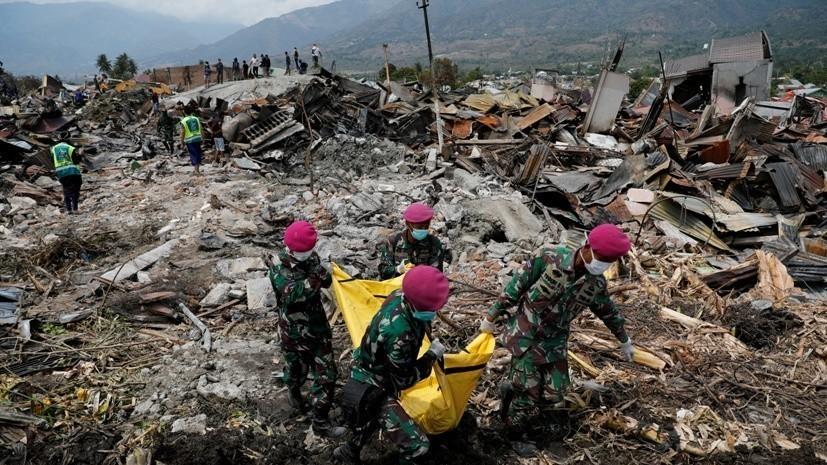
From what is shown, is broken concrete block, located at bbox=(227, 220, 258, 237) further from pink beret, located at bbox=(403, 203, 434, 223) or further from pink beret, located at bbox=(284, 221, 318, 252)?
pink beret, located at bbox=(284, 221, 318, 252)

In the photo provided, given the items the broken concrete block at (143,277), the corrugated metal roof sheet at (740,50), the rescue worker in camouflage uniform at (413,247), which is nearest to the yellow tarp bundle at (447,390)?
the rescue worker in camouflage uniform at (413,247)

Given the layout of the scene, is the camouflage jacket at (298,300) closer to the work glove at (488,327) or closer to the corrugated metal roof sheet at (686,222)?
the work glove at (488,327)

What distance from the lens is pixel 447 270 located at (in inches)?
237

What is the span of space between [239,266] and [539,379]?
416cm

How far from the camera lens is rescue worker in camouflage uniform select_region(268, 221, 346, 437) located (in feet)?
9.88

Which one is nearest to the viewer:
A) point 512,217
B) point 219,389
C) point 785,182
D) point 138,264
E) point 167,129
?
point 219,389

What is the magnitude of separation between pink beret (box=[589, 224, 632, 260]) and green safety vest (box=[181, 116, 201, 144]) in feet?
32.5

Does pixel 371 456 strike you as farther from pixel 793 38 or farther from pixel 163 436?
pixel 793 38

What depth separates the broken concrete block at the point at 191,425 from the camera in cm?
322

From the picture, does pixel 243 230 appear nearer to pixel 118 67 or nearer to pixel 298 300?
pixel 298 300

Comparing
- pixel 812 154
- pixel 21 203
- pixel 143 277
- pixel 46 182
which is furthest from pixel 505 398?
pixel 46 182

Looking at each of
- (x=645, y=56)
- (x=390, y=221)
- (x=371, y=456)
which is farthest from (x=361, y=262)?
(x=645, y=56)

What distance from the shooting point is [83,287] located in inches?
202

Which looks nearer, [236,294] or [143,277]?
[236,294]
